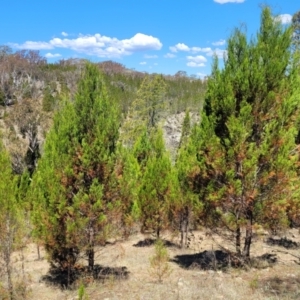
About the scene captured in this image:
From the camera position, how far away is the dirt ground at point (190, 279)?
7652 millimetres

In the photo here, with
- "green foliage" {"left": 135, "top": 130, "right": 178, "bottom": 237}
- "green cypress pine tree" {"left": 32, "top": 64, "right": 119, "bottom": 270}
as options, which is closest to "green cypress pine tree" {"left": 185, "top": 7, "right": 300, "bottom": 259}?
"green cypress pine tree" {"left": 32, "top": 64, "right": 119, "bottom": 270}

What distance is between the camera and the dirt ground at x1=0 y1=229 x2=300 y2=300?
7652 mm

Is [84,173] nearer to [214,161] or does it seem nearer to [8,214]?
[8,214]

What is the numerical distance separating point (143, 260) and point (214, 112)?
6693 mm

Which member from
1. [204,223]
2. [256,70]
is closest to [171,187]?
[204,223]

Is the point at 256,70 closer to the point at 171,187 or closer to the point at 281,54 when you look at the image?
the point at 281,54

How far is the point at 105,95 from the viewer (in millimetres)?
9141

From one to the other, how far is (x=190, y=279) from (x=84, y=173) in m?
4.08

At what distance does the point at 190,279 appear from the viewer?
9.05 meters

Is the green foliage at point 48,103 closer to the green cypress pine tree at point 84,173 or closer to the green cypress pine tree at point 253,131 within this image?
the green cypress pine tree at point 84,173

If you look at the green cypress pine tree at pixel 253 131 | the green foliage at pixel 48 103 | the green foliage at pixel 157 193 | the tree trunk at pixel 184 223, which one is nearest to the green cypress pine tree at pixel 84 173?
the green cypress pine tree at pixel 253 131

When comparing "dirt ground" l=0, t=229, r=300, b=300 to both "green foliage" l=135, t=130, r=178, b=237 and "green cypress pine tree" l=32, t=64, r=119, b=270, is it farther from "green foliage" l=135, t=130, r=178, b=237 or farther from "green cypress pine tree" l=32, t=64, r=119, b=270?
"green foliage" l=135, t=130, r=178, b=237

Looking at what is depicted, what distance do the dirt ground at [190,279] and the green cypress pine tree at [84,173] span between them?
4.27ft

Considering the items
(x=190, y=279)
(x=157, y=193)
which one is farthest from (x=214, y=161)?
(x=157, y=193)
